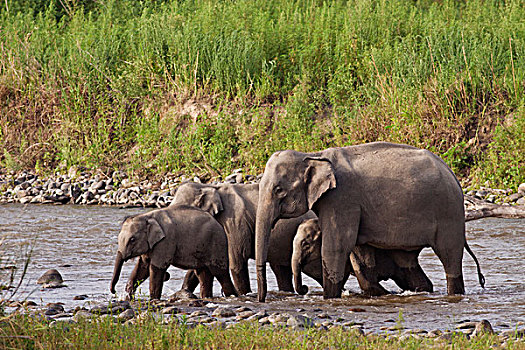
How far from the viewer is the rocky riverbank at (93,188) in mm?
18859

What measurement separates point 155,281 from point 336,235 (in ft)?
6.95

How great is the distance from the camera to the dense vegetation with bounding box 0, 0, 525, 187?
733 inches

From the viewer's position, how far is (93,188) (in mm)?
19891

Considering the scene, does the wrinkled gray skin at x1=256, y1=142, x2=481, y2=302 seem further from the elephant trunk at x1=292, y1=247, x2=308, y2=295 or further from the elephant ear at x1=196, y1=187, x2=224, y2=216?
the elephant ear at x1=196, y1=187, x2=224, y2=216

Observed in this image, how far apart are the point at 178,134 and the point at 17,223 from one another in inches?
227

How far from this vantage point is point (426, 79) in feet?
62.4

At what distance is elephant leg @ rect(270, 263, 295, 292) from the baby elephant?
2.40 ft

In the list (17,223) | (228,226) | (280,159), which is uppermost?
(280,159)

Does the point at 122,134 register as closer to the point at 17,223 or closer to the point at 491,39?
the point at 17,223

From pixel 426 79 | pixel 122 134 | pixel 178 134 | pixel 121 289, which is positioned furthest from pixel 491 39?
pixel 121 289

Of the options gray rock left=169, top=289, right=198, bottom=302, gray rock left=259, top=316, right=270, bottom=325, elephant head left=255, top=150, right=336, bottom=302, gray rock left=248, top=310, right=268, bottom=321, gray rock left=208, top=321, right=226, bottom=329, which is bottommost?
gray rock left=169, top=289, right=198, bottom=302

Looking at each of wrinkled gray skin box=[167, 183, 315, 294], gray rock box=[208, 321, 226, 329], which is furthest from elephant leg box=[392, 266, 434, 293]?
gray rock box=[208, 321, 226, 329]

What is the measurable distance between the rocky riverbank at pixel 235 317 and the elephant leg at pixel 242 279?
676mm

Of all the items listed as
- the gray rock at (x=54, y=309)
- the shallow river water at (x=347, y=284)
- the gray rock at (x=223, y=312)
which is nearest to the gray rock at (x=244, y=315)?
the gray rock at (x=223, y=312)
